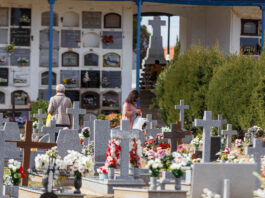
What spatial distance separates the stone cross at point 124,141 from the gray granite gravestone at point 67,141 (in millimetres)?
1062

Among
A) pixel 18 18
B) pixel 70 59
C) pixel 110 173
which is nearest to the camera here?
pixel 110 173

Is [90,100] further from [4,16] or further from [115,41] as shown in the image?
[4,16]

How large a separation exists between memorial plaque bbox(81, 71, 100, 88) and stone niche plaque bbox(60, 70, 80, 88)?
0.16 m

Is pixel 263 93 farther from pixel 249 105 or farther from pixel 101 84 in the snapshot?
pixel 101 84

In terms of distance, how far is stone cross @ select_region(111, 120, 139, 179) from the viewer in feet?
33.2

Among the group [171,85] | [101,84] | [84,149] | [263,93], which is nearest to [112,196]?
[84,149]

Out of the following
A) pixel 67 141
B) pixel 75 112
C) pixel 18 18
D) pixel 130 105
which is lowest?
pixel 67 141

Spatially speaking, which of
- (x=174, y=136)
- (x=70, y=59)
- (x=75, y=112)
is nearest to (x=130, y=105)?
(x=75, y=112)

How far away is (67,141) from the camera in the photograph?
11039 mm

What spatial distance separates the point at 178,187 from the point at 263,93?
8910 millimetres

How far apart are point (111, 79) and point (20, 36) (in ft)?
10.8

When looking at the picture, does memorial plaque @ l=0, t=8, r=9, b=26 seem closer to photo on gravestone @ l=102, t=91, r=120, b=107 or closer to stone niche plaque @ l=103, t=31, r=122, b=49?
stone niche plaque @ l=103, t=31, r=122, b=49

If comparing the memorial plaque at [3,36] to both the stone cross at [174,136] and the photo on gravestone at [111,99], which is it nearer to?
the photo on gravestone at [111,99]

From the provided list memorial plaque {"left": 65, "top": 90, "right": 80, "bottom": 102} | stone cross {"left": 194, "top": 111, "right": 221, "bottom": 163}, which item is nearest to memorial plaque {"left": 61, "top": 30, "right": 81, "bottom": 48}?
memorial plaque {"left": 65, "top": 90, "right": 80, "bottom": 102}
